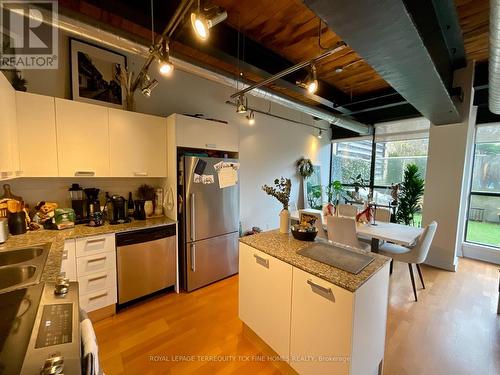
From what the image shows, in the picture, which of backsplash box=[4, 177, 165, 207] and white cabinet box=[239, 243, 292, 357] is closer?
white cabinet box=[239, 243, 292, 357]

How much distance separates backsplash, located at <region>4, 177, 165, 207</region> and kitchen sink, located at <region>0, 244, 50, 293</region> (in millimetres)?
828

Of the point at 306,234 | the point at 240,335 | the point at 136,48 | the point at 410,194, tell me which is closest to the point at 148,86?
the point at 136,48

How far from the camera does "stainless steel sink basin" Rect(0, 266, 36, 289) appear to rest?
4.28 ft

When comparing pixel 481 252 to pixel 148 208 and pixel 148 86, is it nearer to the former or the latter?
pixel 148 208

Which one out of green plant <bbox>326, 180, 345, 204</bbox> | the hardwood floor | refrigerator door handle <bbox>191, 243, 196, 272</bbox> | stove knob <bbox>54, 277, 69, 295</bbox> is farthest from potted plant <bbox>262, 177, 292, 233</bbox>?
green plant <bbox>326, 180, 345, 204</bbox>

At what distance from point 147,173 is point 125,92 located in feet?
3.22

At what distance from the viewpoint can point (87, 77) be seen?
89.8 inches

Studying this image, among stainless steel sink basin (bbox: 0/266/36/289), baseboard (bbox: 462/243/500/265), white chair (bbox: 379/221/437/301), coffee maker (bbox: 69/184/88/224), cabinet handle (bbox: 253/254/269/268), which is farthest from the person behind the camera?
baseboard (bbox: 462/243/500/265)

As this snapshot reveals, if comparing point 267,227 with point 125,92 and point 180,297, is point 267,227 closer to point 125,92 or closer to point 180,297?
point 180,297

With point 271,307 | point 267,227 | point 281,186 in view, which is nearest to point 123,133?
point 281,186

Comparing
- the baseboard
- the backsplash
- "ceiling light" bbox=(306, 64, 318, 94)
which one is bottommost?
the baseboard

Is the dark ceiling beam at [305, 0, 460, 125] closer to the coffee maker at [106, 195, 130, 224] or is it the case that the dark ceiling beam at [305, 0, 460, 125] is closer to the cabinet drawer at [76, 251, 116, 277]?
the coffee maker at [106, 195, 130, 224]

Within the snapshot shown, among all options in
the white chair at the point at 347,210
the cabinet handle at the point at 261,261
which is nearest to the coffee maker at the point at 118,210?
the cabinet handle at the point at 261,261

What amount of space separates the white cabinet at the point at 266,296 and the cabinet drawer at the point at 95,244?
4.30ft
